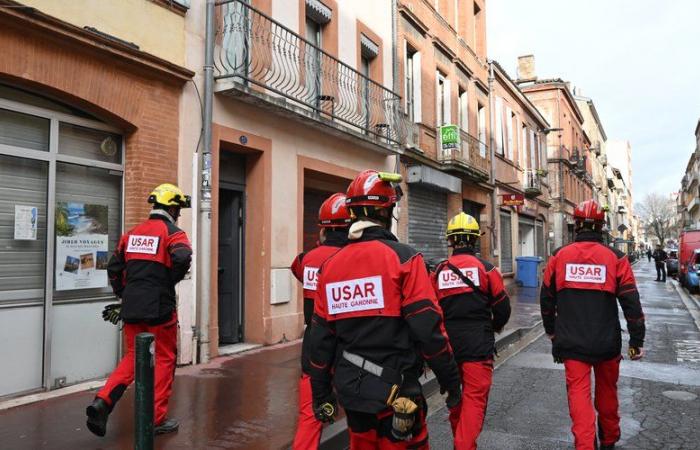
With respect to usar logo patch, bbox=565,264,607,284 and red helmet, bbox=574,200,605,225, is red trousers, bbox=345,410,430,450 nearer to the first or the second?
usar logo patch, bbox=565,264,607,284

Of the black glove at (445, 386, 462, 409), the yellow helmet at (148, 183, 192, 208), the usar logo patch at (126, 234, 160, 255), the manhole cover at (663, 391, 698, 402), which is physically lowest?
the manhole cover at (663, 391, 698, 402)

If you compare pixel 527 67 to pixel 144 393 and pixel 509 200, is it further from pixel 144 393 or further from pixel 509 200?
pixel 144 393

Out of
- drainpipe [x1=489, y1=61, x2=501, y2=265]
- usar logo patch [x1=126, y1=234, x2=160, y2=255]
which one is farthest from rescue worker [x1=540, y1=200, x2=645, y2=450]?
drainpipe [x1=489, y1=61, x2=501, y2=265]

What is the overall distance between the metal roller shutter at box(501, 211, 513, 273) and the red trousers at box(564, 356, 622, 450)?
631 inches

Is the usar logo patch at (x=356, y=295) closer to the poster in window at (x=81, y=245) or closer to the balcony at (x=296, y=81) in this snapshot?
the poster in window at (x=81, y=245)

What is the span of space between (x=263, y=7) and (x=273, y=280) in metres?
4.29

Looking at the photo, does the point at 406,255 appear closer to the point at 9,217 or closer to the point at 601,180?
the point at 9,217

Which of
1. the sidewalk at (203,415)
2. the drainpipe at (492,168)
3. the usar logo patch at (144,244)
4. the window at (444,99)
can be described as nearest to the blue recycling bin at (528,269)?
the drainpipe at (492,168)

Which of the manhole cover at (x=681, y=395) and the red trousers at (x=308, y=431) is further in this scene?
the manhole cover at (x=681, y=395)

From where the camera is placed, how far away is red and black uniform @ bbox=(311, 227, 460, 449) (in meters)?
2.50

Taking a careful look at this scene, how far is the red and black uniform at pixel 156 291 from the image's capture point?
4.05m

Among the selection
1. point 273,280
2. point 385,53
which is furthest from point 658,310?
point 273,280

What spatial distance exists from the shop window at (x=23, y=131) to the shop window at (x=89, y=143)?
0.17 meters

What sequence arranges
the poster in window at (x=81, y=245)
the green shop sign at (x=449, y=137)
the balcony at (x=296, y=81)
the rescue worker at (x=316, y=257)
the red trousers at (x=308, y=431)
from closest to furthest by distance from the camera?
the red trousers at (x=308, y=431) → the rescue worker at (x=316, y=257) → the poster in window at (x=81, y=245) → the balcony at (x=296, y=81) → the green shop sign at (x=449, y=137)
